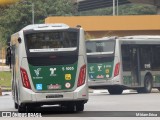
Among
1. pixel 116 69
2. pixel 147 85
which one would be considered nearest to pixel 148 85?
pixel 147 85

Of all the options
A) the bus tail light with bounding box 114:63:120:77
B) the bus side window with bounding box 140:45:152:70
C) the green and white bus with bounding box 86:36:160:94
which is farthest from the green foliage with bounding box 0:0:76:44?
the bus tail light with bounding box 114:63:120:77

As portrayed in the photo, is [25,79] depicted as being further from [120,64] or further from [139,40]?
[139,40]

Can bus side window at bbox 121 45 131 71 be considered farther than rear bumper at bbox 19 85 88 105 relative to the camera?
Yes

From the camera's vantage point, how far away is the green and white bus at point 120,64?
36.0 meters

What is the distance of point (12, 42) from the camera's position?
2370 centimetres

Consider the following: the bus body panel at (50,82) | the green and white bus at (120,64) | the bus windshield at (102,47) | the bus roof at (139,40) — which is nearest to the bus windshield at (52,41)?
the bus body panel at (50,82)

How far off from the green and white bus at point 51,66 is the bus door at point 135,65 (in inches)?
599

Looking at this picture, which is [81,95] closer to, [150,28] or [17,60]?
[17,60]

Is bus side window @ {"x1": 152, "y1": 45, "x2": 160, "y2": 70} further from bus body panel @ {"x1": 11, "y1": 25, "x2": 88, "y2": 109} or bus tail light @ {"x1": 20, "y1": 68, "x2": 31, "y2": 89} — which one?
bus tail light @ {"x1": 20, "y1": 68, "x2": 31, "y2": 89}

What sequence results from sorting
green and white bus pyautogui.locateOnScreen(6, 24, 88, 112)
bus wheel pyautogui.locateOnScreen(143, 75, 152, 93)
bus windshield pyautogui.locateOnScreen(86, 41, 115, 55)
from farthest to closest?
bus wheel pyautogui.locateOnScreen(143, 75, 152, 93), bus windshield pyautogui.locateOnScreen(86, 41, 115, 55), green and white bus pyautogui.locateOnScreen(6, 24, 88, 112)

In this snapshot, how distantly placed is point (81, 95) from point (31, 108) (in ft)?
8.49

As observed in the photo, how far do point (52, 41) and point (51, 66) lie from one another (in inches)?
32.0

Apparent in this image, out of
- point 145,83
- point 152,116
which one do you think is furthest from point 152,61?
point 152,116

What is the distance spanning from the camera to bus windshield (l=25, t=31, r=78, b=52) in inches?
843
